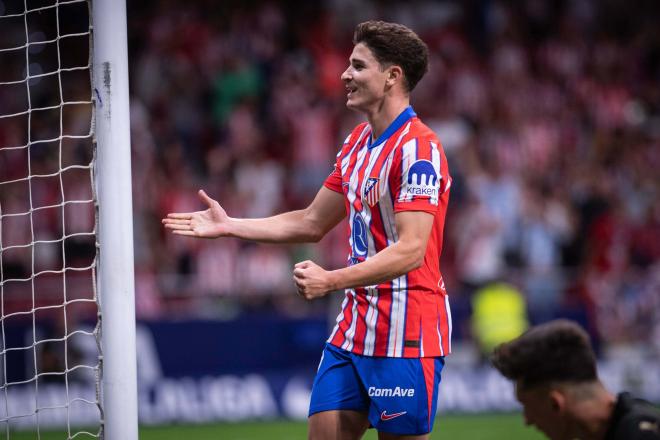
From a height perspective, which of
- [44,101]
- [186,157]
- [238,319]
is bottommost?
[238,319]

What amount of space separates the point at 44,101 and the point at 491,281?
622cm

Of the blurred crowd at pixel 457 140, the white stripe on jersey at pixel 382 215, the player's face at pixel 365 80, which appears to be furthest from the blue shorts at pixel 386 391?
the blurred crowd at pixel 457 140

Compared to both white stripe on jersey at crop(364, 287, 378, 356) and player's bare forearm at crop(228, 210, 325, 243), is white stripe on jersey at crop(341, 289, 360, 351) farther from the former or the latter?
player's bare forearm at crop(228, 210, 325, 243)

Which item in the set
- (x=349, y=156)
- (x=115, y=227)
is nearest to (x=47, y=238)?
(x=115, y=227)

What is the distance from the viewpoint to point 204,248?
11844 mm

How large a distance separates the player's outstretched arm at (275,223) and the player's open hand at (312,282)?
76cm

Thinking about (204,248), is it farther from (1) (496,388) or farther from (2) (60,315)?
(1) (496,388)

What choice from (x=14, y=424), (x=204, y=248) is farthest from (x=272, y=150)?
(x=14, y=424)

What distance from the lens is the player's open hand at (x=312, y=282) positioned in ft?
13.7

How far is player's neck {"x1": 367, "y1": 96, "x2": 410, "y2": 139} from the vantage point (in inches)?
184

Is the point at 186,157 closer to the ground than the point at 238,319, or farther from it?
farther from it

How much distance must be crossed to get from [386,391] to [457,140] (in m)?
9.25

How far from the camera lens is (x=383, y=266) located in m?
4.28

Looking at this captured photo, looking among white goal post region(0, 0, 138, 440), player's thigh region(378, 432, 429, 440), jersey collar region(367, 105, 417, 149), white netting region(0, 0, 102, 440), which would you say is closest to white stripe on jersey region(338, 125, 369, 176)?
jersey collar region(367, 105, 417, 149)
